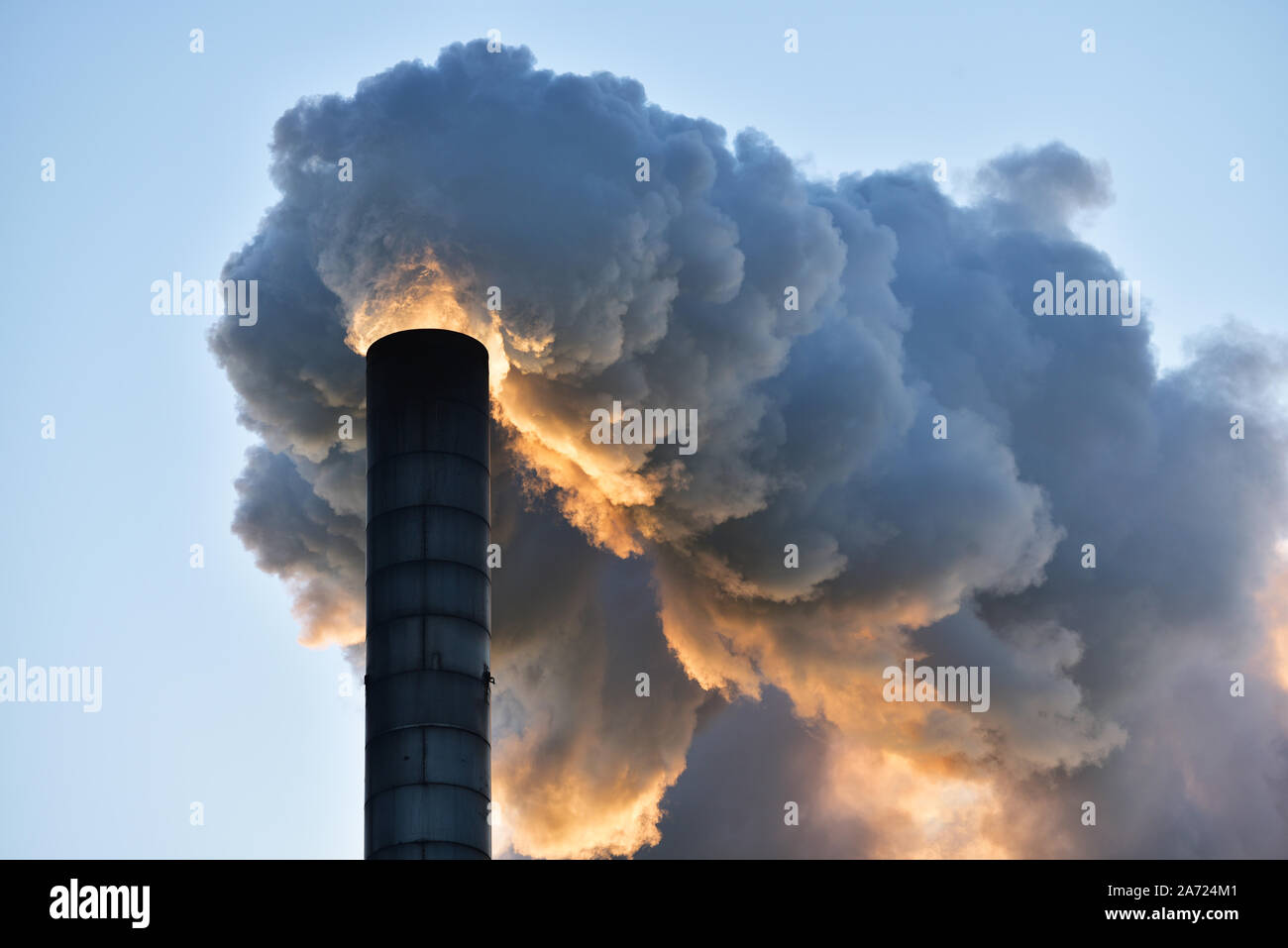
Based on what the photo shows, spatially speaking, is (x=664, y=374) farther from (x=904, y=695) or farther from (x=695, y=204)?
(x=904, y=695)

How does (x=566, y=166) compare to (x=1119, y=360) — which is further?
(x=1119, y=360)

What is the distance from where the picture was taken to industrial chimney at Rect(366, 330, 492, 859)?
150 ft

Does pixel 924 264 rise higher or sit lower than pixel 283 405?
higher

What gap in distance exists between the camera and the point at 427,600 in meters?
47.2

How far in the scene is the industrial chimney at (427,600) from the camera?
4566 cm

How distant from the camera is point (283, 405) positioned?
58625mm

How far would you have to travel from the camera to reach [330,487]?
196ft

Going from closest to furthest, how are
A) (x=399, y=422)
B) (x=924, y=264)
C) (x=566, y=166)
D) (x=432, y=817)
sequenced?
(x=432, y=817) → (x=399, y=422) → (x=566, y=166) → (x=924, y=264)

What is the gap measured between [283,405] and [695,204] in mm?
15992
